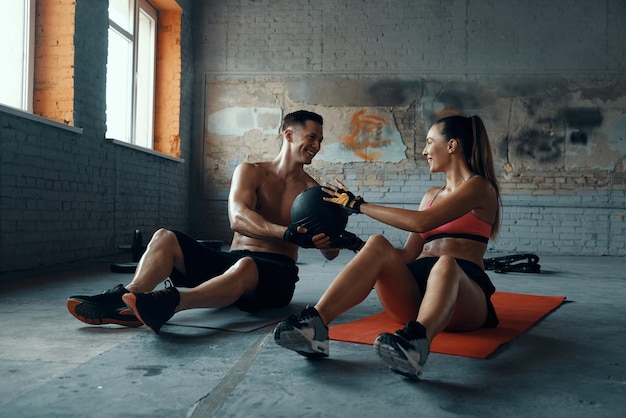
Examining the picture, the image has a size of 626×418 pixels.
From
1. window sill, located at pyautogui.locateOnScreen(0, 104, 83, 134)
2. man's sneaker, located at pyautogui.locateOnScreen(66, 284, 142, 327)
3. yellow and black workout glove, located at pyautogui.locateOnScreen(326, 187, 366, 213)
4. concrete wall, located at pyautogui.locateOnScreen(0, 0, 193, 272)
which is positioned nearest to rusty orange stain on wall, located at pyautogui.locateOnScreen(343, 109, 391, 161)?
concrete wall, located at pyautogui.locateOnScreen(0, 0, 193, 272)

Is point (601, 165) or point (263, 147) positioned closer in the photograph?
point (601, 165)

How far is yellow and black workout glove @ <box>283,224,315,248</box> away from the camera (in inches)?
107

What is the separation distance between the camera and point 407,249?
274 cm

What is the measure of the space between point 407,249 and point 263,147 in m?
6.79

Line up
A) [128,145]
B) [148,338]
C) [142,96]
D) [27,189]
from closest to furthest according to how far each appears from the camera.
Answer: [148,338]
[27,189]
[128,145]
[142,96]

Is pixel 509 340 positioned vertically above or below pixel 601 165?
below

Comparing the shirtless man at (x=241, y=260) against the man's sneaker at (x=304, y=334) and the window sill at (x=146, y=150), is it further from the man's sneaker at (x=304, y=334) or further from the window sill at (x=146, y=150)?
the window sill at (x=146, y=150)

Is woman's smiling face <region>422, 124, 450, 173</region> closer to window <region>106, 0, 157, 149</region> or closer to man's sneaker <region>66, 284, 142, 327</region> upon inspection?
man's sneaker <region>66, 284, 142, 327</region>

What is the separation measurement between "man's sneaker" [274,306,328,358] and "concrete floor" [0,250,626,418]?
7 cm

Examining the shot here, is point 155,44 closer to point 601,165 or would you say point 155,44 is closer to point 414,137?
point 414,137

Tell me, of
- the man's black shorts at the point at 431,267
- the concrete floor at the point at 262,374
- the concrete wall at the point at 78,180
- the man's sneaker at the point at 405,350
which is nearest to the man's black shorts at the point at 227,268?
the concrete floor at the point at 262,374

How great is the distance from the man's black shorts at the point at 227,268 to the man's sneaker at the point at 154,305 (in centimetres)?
41

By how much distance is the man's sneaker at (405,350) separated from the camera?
1.80m

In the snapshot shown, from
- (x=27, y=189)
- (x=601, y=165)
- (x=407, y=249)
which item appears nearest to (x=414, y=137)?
(x=601, y=165)
